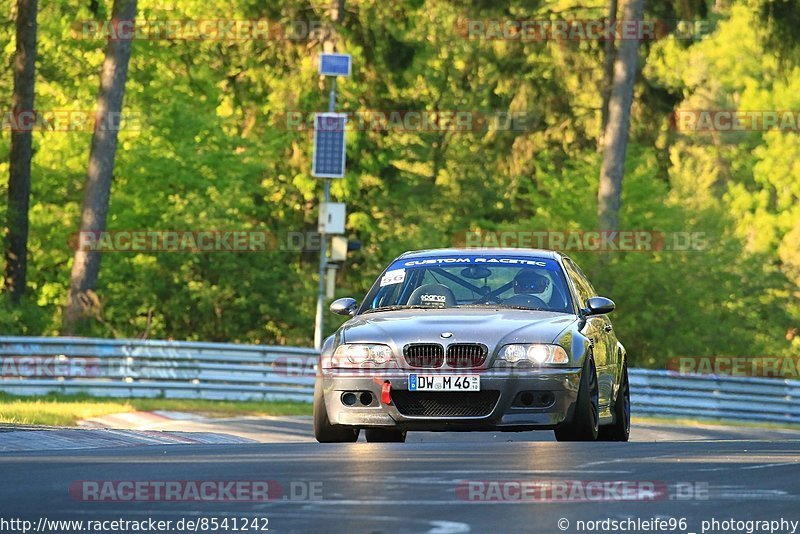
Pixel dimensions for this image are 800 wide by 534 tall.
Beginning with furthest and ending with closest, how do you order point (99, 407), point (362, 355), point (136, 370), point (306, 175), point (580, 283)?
point (306, 175)
point (136, 370)
point (99, 407)
point (580, 283)
point (362, 355)

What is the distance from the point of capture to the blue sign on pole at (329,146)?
1469 inches

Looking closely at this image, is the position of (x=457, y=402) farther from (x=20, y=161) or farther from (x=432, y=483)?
(x=20, y=161)

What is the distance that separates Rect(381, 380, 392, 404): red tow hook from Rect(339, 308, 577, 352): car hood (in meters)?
0.30

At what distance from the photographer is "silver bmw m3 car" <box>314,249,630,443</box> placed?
1417cm

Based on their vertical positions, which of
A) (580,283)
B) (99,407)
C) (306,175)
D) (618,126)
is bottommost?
(99,407)

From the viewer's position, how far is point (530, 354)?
14195 mm

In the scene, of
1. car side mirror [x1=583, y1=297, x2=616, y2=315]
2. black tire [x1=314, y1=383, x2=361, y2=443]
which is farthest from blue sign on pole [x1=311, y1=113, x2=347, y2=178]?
black tire [x1=314, y1=383, x2=361, y2=443]

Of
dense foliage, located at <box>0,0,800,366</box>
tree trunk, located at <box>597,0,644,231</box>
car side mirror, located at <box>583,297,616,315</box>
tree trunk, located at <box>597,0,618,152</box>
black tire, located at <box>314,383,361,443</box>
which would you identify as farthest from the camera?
tree trunk, located at <box>597,0,618,152</box>

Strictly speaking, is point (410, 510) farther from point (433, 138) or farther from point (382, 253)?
point (433, 138)

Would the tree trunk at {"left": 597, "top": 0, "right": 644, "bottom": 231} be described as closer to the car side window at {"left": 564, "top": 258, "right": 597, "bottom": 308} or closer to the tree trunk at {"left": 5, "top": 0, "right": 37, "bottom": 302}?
the tree trunk at {"left": 5, "top": 0, "right": 37, "bottom": 302}

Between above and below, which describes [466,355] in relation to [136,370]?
above

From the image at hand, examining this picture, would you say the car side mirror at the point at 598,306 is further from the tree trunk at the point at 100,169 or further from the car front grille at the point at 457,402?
the tree trunk at the point at 100,169

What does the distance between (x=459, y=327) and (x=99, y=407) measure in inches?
501

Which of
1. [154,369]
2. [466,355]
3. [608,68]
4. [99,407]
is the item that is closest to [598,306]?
[466,355]
